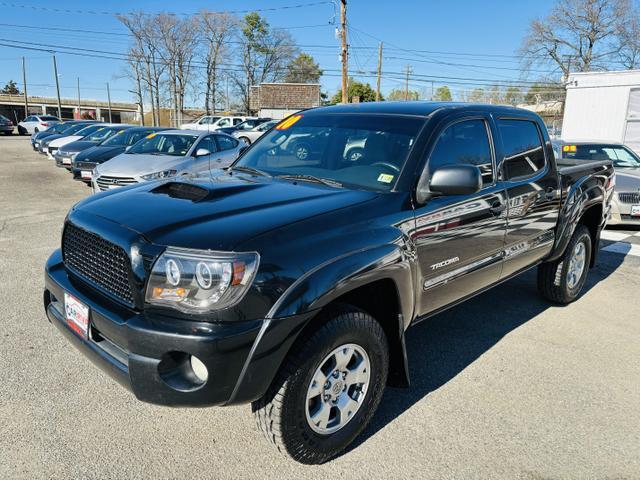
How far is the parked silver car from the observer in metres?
8.59

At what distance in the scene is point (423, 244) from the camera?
2961mm

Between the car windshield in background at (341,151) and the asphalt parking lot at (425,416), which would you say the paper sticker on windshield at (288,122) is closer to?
the car windshield in background at (341,151)

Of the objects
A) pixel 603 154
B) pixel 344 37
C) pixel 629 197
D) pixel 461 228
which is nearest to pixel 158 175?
pixel 461 228

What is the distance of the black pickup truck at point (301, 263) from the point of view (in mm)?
2150

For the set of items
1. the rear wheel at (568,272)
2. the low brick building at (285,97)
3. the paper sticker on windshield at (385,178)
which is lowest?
the rear wheel at (568,272)

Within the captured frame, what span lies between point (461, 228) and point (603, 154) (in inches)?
326

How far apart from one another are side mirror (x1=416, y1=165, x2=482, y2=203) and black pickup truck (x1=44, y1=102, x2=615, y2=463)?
13 millimetres

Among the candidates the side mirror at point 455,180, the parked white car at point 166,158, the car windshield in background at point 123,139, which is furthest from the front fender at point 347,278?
the car windshield in background at point 123,139

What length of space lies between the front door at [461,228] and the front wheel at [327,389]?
23.1 inches

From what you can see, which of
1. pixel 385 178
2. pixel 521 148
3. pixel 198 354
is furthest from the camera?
pixel 521 148

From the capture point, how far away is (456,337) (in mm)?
4234

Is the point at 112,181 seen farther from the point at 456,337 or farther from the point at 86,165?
the point at 456,337

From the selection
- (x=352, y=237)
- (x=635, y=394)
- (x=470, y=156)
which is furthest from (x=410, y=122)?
(x=635, y=394)

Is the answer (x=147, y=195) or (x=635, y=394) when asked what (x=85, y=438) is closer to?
(x=147, y=195)
